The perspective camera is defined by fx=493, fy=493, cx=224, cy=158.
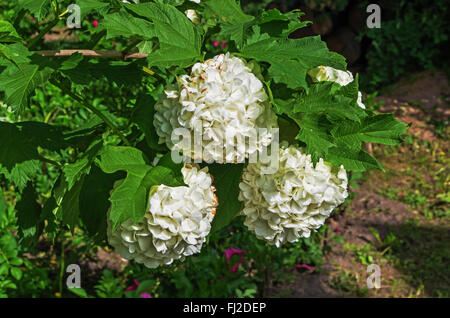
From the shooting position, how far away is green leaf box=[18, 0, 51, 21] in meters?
1.13

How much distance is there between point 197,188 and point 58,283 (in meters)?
2.39

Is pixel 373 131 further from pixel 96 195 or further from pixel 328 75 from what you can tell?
pixel 96 195

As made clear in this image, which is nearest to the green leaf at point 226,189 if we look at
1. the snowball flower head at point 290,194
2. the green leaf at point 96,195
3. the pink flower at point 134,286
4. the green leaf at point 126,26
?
the snowball flower head at point 290,194

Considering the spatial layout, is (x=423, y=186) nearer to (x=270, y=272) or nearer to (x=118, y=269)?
(x=270, y=272)

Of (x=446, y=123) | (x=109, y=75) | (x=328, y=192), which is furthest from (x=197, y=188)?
(x=446, y=123)

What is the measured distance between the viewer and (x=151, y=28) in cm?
107

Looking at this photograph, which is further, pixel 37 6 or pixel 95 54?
pixel 95 54

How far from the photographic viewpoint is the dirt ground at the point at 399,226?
3.56m

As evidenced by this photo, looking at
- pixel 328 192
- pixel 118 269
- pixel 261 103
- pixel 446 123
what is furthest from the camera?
pixel 446 123

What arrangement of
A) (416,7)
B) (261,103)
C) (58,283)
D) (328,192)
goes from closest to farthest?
(261,103) < (328,192) < (58,283) < (416,7)

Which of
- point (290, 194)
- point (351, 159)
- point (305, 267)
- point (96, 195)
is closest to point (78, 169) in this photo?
point (96, 195)

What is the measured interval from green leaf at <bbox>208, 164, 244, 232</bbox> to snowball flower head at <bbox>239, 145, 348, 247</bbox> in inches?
0.9

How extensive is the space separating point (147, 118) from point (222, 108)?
0.25 metres

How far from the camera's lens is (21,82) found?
1.12 meters
